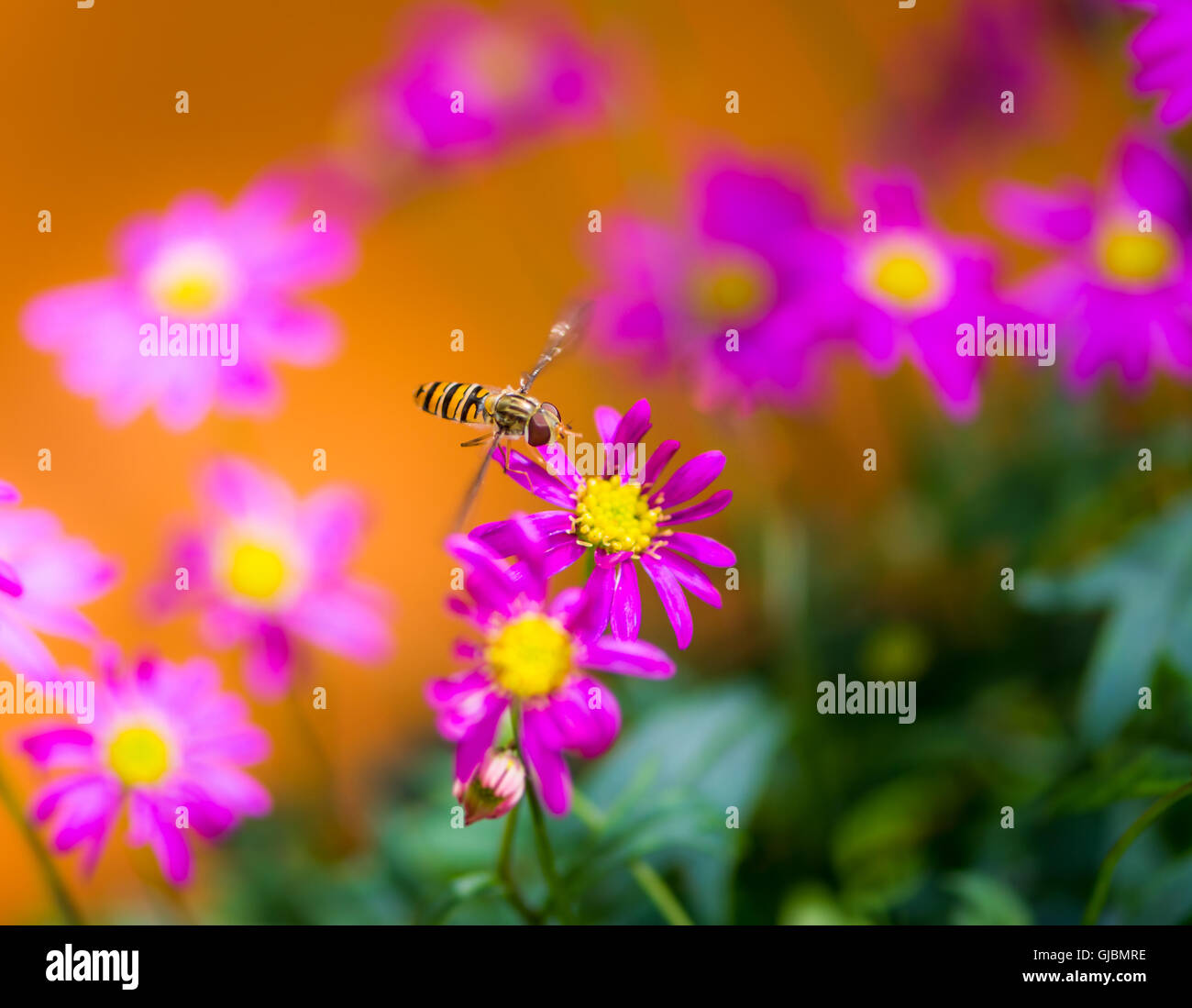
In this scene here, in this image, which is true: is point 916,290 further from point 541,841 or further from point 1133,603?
point 541,841

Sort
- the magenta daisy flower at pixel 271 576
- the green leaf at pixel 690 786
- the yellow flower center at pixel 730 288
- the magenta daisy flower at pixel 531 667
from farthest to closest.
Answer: the yellow flower center at pixel 730 288
the magenta daisy flower at pixel 271 576
the green leaf at pixel 690 786
the magenta daisy flower at pixel 531 667

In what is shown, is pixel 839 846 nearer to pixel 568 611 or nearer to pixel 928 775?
pixel 928 775

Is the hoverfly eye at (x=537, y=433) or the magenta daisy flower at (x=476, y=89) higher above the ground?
the magenta daisy flower at (x=476, y=89)

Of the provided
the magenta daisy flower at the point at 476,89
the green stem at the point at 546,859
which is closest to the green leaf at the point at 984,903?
the green stem at the point at 546,859

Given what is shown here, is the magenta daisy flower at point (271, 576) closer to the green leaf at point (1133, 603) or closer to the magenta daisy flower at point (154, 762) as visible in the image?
the magenta daisy flower at point (154, 762)

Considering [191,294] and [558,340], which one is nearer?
[558,340]

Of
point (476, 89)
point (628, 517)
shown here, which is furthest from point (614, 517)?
point (476, 89)

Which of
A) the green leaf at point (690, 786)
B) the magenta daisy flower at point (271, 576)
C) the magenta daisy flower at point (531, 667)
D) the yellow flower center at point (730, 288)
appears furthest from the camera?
the yellow flower center at point (730, 288)

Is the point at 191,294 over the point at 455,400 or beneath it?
over
